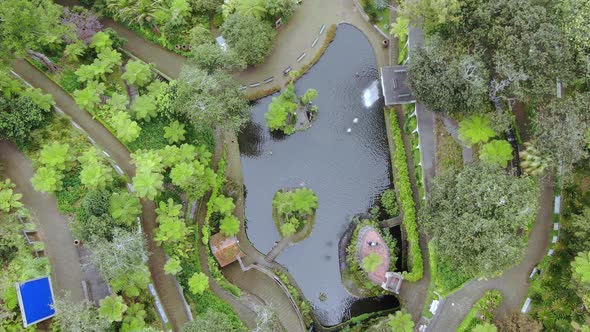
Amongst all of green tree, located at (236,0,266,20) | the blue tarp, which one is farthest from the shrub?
the blue tarp

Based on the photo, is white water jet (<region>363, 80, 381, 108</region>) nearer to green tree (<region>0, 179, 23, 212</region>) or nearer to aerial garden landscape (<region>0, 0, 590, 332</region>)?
aerial garden landscape (<region>0, 0, 590, 332</region>)

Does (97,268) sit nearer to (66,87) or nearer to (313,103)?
(66,87)

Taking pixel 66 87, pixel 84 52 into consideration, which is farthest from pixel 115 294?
pixel 84 52

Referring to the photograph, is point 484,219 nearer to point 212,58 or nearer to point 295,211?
point 295,211

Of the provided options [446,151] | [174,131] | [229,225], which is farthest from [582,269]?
[174,131]

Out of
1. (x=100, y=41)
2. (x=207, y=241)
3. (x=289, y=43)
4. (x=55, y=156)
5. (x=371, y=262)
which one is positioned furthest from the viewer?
(x=289, y=43)
